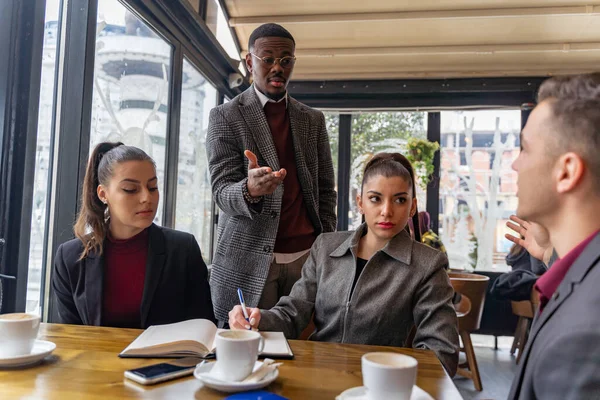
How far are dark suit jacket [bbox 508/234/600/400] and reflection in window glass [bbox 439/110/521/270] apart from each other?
13.9 feet

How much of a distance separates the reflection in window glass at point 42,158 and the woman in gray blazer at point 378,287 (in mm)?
1029

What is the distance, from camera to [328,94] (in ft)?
15.7

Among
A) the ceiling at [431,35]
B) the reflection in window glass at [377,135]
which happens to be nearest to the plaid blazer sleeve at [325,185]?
the ceiling at [431,35]

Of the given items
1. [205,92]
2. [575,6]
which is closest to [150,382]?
[205,92]

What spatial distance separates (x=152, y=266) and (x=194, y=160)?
6.91 ft

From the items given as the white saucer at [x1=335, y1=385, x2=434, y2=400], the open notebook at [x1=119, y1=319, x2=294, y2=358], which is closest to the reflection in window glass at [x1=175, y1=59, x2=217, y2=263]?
the open notebook at [x1=119, y1=319, x2=294, y2=358]

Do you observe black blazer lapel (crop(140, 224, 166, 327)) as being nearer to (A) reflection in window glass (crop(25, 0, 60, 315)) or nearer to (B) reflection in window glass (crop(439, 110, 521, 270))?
(A) reflection in window glass (crop(25, 0, 60, 315))

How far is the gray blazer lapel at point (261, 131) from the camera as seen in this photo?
6.27 ft

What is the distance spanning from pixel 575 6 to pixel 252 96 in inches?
115

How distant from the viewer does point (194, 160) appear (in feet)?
12.0

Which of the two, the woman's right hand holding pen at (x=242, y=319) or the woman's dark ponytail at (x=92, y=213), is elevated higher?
the woman's dark ponytail at (x=92, y=213)

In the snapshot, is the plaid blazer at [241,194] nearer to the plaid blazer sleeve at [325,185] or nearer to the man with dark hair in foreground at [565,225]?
the plaid blazer sleeve at [325,185]

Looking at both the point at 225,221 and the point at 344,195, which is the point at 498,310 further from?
the point at 225,221

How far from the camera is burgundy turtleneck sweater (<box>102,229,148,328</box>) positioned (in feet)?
5.17
